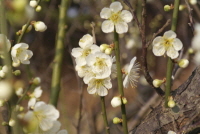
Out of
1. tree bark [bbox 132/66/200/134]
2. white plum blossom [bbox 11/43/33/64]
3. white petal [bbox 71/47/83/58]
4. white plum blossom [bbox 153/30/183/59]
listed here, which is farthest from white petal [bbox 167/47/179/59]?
white plum blossom [bbox 11/43/33/64]

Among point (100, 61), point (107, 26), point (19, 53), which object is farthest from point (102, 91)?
point (19, 53)

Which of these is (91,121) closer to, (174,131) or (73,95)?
(174,131)

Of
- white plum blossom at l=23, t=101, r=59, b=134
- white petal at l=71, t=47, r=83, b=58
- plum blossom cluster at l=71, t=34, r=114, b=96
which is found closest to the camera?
white plum blossom at l=23, t=101, r=59, b=134

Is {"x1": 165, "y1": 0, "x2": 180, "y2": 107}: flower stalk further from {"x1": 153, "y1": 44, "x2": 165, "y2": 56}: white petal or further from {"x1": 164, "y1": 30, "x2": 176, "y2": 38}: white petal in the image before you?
{"x1": 153, "y1": 44, "x2": 165, "y2": 56}: white petal

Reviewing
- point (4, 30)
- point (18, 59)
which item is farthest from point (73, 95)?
point (4, 30)

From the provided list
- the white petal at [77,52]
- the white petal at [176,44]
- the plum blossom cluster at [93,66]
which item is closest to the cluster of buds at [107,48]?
the plum blossom cluster at [93,66]

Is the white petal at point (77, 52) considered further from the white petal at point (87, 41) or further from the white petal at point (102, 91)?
the white petal at point (102, 91)
